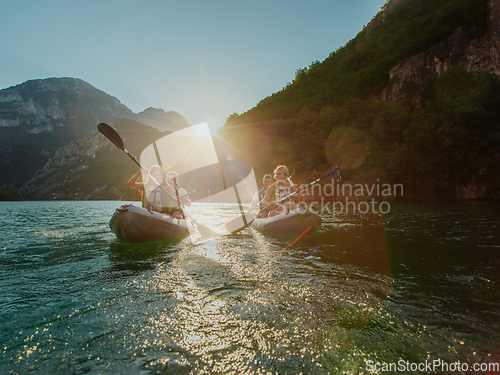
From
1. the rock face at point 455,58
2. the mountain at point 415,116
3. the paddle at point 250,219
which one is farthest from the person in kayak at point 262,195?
the rock face at point 455,58

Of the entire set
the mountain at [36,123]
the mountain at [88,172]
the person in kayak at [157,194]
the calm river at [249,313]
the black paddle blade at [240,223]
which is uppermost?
the mountain at [36,123]

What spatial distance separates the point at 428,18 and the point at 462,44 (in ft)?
51.7

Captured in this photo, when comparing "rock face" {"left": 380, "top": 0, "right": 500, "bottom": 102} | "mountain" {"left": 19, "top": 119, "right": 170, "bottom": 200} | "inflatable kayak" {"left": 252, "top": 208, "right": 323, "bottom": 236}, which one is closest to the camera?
"inflatable kayak" {"left": 252, "top": 208, "right": 323, "bottom": 236}

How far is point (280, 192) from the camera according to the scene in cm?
916

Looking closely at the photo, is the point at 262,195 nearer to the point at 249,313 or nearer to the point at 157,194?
the point at 157,194

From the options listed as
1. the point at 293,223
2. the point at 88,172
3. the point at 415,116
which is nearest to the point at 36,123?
the point at 88,172

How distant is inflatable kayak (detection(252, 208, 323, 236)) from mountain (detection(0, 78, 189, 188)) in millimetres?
156177

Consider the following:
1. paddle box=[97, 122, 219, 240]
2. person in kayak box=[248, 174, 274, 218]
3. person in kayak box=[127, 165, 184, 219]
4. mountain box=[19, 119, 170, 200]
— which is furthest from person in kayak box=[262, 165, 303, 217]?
mountain box=[19, 119, 170, 200]

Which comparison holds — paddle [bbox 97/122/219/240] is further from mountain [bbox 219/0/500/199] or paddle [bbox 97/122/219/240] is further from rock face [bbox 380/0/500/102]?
rock face [bbox 380/0/500/102]

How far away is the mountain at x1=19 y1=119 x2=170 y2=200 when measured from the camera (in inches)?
3733

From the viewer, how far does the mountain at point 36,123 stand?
411 feet

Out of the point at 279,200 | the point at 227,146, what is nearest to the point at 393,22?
the point at 227,146

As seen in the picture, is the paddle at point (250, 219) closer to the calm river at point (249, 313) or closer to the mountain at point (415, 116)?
the calm river at point (249, 313)

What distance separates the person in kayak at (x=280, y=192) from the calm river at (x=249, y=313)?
3.73 m
